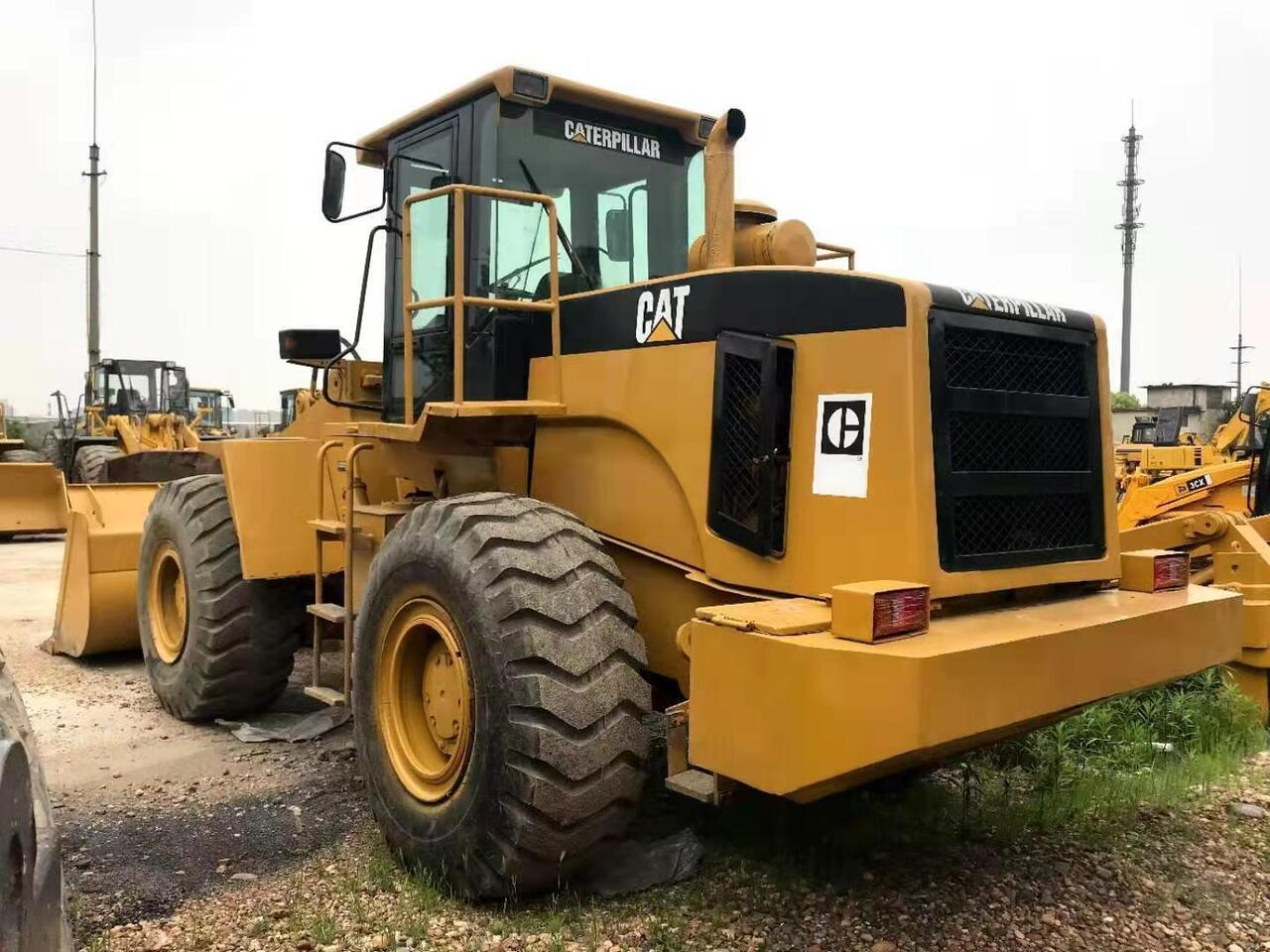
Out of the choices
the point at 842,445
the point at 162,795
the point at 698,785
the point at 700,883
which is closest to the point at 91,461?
the point at 162,795

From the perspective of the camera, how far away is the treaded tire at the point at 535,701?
129 inches

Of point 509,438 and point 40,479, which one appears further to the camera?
point 40,479

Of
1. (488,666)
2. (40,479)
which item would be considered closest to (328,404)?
(488,666)

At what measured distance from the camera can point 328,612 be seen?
4918 millimetres

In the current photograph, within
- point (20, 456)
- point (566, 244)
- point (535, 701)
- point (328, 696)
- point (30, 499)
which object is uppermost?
point (566, 244)

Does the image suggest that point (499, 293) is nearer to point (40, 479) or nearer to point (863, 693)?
point (863, 693)

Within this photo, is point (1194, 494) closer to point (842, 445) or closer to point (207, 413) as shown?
point (842, 445)

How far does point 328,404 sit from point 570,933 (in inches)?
146

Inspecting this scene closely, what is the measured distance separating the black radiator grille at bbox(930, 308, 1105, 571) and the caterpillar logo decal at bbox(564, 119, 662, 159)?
2.07 meters

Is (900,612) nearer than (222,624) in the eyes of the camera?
Yes

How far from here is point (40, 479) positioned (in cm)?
1383

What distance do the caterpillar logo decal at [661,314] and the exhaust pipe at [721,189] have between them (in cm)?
23

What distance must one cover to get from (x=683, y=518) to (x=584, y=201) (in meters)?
1.66

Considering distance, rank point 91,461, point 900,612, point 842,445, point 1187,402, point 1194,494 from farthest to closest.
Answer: point 1187,402, point 91,461, point 1194,494, point 842,445, point 900,612
